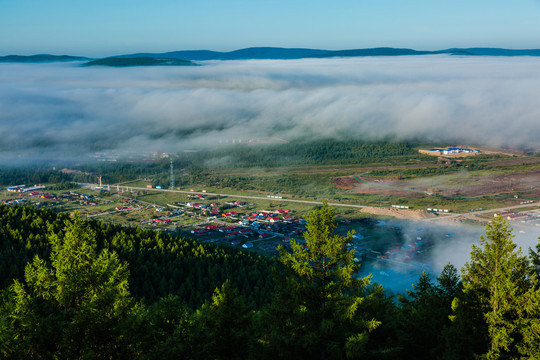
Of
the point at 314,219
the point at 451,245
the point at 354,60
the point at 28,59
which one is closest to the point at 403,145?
the point at 451,245

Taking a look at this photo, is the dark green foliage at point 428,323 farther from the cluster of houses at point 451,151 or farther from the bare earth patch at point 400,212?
the cluster of houses at point 451,151

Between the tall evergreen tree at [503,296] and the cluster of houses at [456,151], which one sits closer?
the tall evergreen tree at [503,296]

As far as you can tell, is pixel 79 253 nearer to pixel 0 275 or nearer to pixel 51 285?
pixel 51 285

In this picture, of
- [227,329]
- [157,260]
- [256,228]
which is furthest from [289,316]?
[256,228]

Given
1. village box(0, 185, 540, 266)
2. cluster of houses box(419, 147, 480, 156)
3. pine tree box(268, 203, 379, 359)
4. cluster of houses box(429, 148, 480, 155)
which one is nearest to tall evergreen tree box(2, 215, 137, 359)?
pine tree box(268, 203, 379, 359)

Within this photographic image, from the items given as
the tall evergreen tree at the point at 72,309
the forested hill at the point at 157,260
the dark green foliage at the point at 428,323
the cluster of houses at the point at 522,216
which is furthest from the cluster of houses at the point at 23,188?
the dark green foliage at the point at 428,323

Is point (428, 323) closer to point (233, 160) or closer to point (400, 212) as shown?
point (400, 212)
